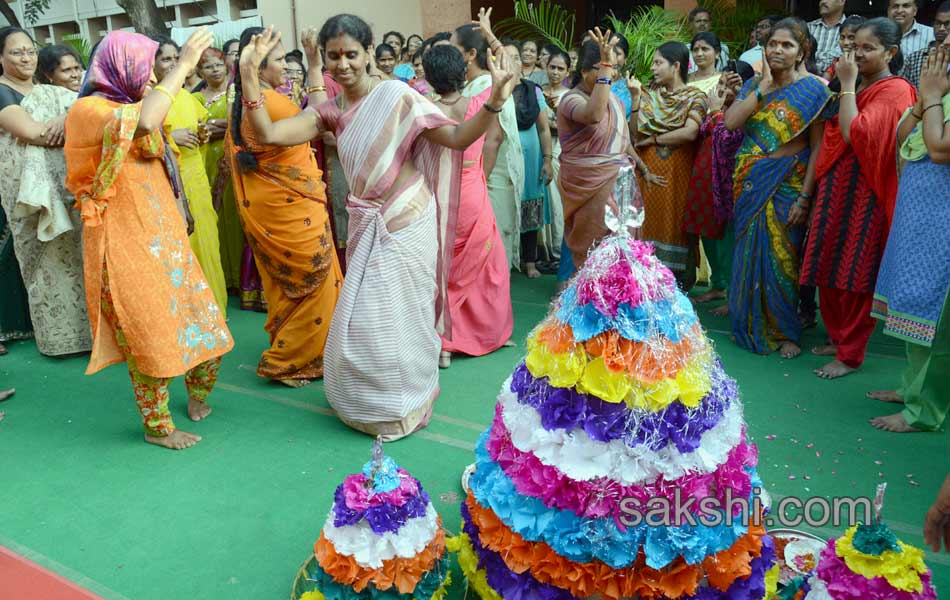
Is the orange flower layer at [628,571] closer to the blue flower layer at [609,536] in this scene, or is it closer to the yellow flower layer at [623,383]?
the blue flower layer at [609,536]

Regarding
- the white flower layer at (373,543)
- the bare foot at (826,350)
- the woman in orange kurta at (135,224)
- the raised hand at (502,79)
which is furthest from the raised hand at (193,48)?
the bare foot at (826,350)

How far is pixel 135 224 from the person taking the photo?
10.8 feet

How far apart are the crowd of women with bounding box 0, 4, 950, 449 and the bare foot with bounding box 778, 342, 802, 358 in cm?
5

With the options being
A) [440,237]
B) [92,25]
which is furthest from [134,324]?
[92,25]

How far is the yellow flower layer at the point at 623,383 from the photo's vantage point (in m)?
1.92

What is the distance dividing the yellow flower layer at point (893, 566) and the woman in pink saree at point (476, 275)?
2.82 m

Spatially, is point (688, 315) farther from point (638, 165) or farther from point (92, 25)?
point (92, 25)

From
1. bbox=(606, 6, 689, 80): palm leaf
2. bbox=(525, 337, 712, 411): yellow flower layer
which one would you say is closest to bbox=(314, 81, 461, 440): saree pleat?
bbox=(525, 337, 712, 411): yellow flower layer

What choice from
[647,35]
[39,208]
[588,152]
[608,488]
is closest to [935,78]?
[588,152]

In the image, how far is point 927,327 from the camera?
3.45 meters

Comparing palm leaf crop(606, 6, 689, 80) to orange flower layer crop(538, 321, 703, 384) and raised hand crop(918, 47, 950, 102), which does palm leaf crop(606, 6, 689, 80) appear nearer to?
raised hand crop(918, 47, 950, 102)

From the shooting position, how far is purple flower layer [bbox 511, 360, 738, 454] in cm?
194

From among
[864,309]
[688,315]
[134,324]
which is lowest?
[864,309]

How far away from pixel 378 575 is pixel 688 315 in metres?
1.13
